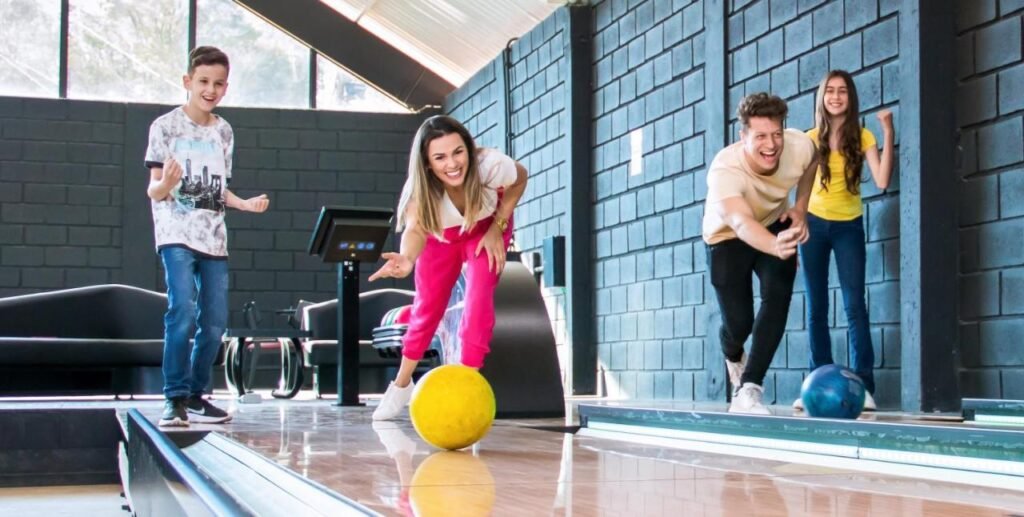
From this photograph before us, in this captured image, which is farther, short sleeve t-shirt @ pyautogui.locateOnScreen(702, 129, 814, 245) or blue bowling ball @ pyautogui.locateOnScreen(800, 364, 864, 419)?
short sleeve t-shirt @ pyautogui.locateOnScreen(702, 129, 814, 245)

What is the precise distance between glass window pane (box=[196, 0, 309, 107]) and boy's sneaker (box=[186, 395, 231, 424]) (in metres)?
7.72

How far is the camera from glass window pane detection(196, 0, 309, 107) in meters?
11.6

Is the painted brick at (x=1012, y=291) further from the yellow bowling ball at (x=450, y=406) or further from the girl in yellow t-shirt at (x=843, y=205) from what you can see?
the yellow bowling ball at (x=450, y=406)

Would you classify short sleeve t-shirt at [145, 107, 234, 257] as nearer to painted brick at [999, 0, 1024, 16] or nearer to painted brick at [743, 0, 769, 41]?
painted brick at [999, 0, 1024, 16]

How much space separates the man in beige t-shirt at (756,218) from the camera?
13.3ft

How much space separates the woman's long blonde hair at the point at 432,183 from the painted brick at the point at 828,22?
247 cm

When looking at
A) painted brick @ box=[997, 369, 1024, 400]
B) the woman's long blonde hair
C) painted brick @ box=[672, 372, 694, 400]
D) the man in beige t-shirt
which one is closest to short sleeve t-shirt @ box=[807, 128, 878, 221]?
the man in beige t-shirt

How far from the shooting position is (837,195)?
4957 millimetres

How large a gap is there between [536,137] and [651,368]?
2.63m

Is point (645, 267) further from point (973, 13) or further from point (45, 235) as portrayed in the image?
point (45, 235)

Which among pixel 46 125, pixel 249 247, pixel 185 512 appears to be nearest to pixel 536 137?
pixel 249 247

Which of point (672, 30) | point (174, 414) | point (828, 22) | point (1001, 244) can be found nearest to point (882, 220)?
point (1001, 244)

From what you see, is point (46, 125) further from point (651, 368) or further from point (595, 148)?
point (651, 368)

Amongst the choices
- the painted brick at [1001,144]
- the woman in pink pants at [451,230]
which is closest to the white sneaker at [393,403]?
the woman in pink pants at [451,230]
